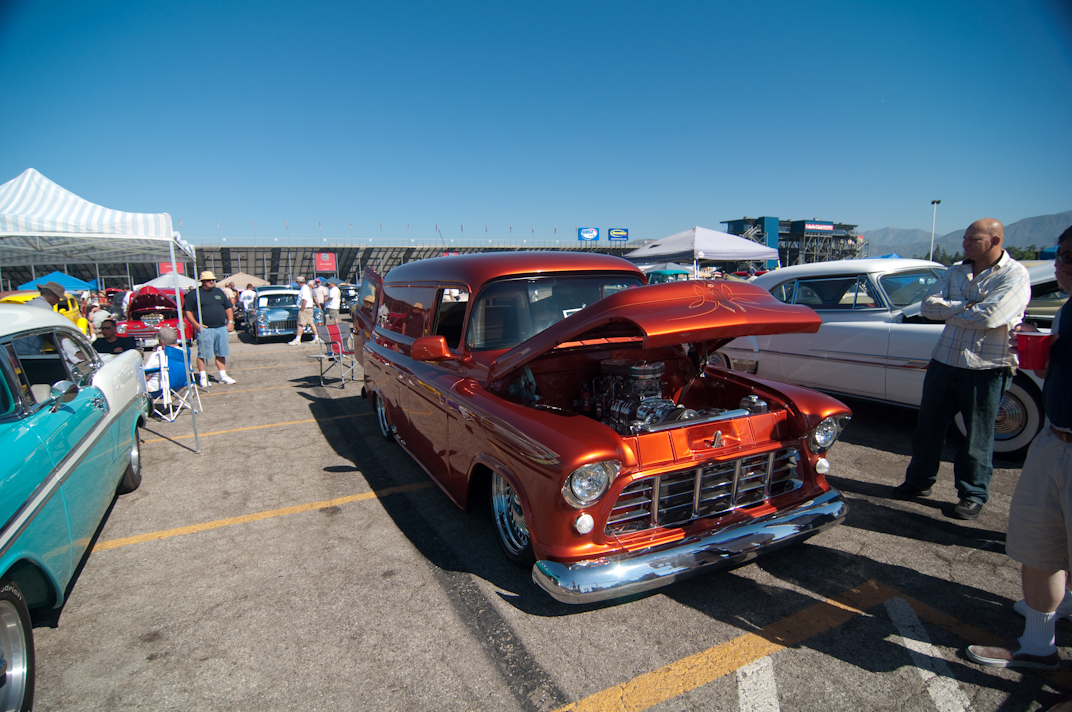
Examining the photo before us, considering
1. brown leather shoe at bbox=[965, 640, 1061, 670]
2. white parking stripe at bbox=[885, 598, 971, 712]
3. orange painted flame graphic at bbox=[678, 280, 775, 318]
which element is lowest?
white parking stripe at bbox=[885, 598, 971, 712]

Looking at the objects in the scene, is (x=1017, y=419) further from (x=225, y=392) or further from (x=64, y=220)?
(x=225, y=392)

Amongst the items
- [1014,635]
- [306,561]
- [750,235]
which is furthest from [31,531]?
[750,235]

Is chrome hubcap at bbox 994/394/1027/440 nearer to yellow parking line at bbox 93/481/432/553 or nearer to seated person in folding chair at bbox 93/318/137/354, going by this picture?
yellow parking line at bbox 93/481/432/553

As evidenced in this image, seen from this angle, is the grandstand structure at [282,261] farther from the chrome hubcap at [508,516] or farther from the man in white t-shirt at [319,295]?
the chrome hubcap at [508,516]

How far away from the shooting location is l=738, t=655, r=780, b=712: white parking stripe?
7.01 ft

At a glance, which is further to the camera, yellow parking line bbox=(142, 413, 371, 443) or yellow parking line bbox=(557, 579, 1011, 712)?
yellow parking line bbox=(142, 413, 371, 443)

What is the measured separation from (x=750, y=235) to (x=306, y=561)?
61.9 m

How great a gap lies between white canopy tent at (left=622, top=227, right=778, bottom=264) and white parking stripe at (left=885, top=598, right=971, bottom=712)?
10371 mm

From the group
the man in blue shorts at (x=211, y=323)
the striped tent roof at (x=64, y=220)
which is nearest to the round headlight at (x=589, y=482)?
the striped tent roof at (x=64, y=220)

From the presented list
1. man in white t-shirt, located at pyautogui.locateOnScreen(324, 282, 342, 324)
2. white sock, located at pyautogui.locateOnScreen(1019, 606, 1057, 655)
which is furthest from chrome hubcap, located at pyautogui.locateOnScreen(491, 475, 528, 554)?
man in white t-shirt, located at pyautogui.locateOnScreen(324, 282, 342, 324)

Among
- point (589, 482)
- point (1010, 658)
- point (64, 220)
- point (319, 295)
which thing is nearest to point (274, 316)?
point (319, 295)

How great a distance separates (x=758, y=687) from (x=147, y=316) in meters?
15.7

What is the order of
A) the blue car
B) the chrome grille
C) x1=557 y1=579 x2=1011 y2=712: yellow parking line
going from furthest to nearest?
the blue car < the chrome grille < x1=557 y1=579 x2=1011 y2=712: yellow parking line

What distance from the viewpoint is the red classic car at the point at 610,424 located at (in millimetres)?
2477
